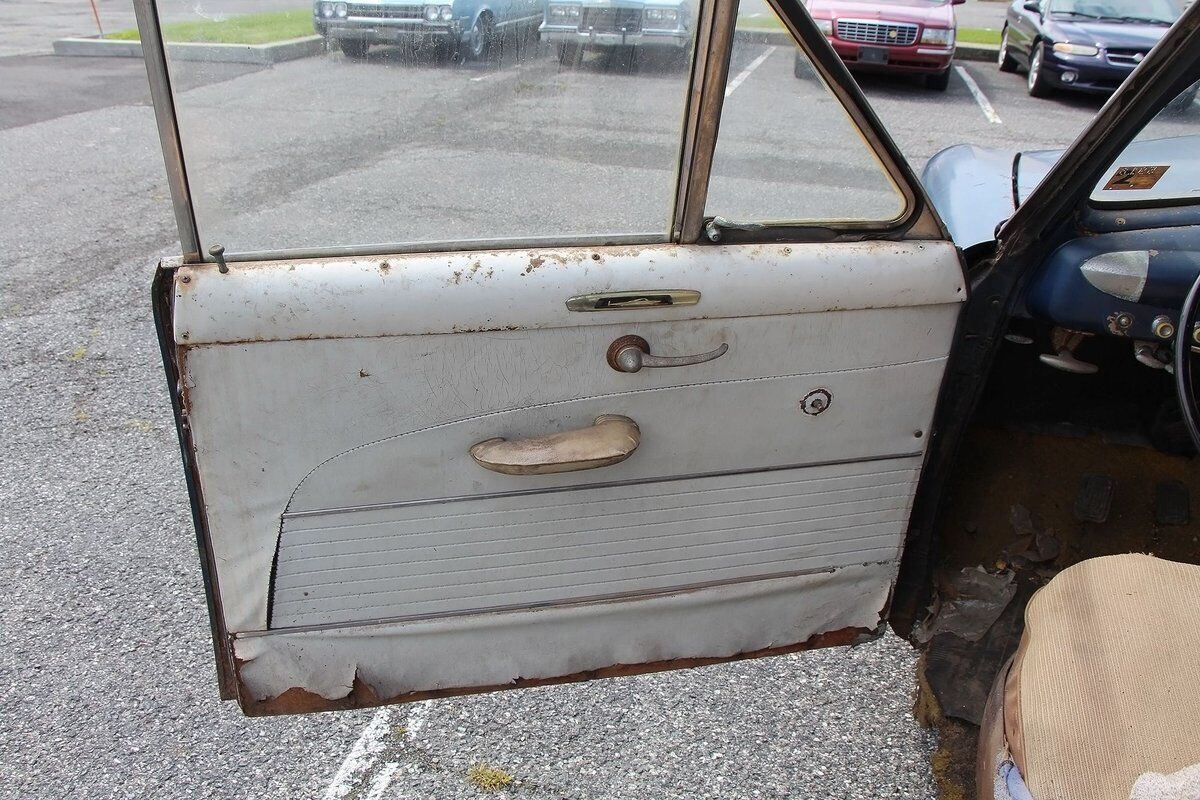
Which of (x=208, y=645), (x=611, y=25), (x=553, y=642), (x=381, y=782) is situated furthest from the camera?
(x=208, y=645)

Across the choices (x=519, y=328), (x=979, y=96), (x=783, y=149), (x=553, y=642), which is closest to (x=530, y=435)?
(x=519, y=328)

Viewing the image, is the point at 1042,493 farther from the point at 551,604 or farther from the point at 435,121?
the point at 435,121

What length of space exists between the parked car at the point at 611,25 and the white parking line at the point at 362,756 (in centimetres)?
170

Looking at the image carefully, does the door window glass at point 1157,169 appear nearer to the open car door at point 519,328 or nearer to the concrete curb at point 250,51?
the open car door at point 519,328

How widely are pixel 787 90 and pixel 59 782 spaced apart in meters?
2.26

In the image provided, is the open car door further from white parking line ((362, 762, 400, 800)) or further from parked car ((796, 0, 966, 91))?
parked car ((796, 0, 966, 91))

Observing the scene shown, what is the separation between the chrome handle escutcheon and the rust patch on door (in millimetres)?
730

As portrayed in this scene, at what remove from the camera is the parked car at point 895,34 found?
8078mm

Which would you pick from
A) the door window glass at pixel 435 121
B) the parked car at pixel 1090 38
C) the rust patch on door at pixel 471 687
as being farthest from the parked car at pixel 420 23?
the parked car at pixel 1090 38

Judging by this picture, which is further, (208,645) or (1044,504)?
(208,645)

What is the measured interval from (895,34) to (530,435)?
8.45 m

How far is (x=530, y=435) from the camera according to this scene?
5.71 feet

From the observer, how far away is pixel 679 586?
1.96 meters

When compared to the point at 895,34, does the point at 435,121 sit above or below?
above
